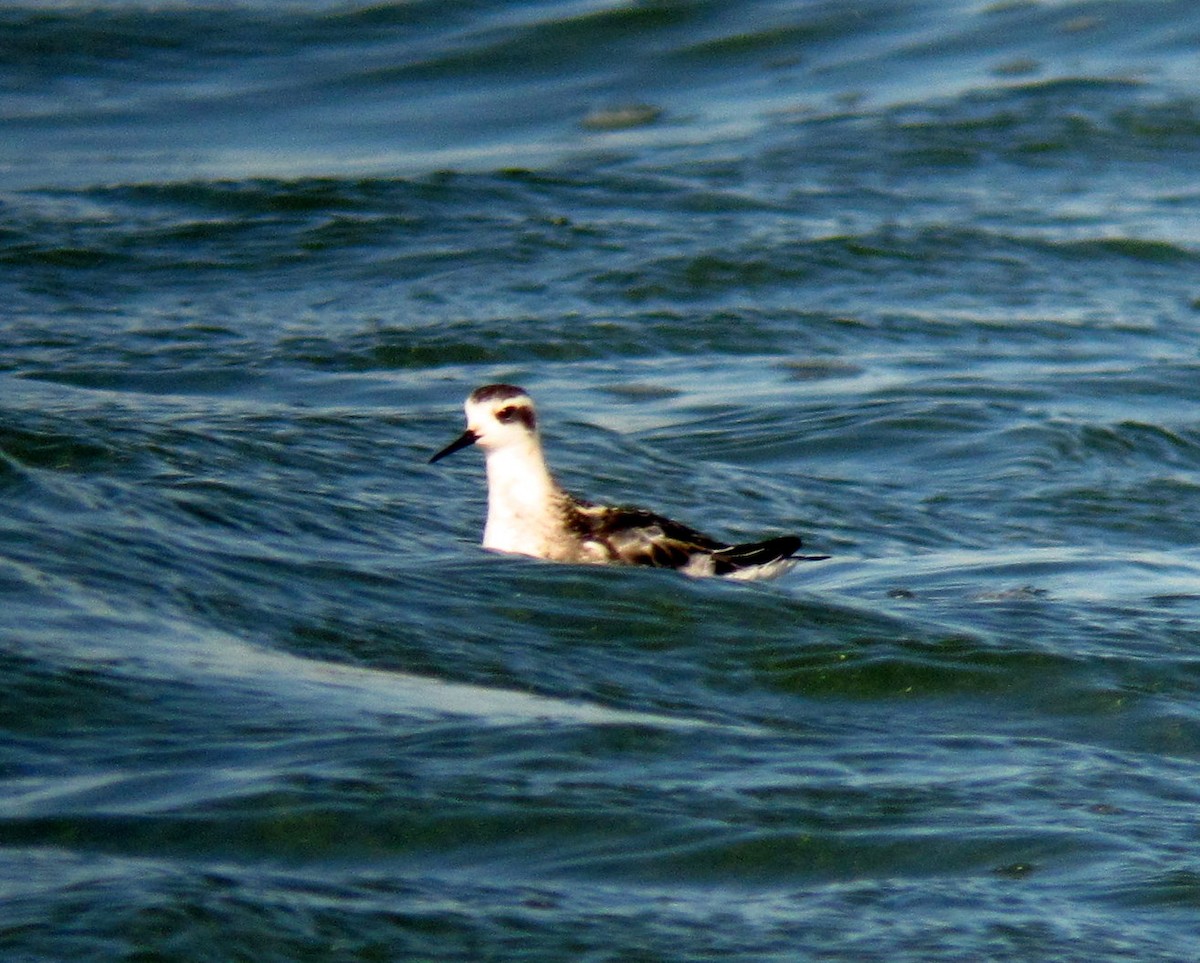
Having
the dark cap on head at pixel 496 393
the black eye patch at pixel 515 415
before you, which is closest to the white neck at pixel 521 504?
the black eye patch at pixel 515 415

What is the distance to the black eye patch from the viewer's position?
29.6 ft

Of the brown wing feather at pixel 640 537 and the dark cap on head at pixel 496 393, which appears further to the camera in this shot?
the dark cap on head at pixel 496 393

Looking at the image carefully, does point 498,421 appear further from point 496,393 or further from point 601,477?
Result: point 601,477

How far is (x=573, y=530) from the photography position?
8672mm

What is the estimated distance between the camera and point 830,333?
44.0 ft

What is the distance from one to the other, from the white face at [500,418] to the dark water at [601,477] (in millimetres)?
474

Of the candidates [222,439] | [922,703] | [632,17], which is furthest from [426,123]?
[922,703]

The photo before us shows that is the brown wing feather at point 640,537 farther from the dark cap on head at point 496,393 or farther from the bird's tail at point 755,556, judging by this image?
the dark cap on head at point 496,393

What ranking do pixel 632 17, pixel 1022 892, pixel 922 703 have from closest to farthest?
pixel 1022 892 < pixel 922 703 < pixel 632 17

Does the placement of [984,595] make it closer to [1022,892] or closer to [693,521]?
[693,521]

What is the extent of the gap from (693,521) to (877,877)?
15.5ft

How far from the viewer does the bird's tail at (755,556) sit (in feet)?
27.7

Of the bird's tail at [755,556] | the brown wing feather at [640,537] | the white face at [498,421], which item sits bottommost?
the bird's tail at [755,556]

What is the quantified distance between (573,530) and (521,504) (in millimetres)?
222
